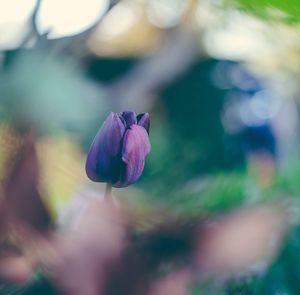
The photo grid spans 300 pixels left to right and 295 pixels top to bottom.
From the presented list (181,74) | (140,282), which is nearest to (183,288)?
(140,282)

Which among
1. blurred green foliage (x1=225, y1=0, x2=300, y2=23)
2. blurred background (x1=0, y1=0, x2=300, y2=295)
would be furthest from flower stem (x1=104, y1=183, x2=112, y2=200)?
blurred green foliage (x1=225, y1=0, x2=300, y2=23)

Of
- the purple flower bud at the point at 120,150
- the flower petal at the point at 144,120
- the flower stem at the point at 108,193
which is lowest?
the flower stem at the point at 108,193

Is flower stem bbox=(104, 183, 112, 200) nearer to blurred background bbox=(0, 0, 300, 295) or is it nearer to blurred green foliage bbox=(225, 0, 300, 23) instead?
blurred background bbox=(0, 0, 300, 295)

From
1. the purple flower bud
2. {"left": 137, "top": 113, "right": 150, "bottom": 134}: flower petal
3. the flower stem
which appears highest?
{"left": 137, "top": 113, "right": 150, "bottom": 134}: flower petal

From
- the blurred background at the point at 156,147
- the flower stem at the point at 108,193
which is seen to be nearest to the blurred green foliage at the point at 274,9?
the blurred background at the point at 156,147

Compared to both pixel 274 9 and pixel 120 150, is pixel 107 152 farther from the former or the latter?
pixel 274 9

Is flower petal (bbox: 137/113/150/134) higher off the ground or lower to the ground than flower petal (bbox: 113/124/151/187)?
higher

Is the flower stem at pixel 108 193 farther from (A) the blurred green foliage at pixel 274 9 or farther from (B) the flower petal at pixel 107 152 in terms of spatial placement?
(A) the blurred green foliage at pixel 274 9
